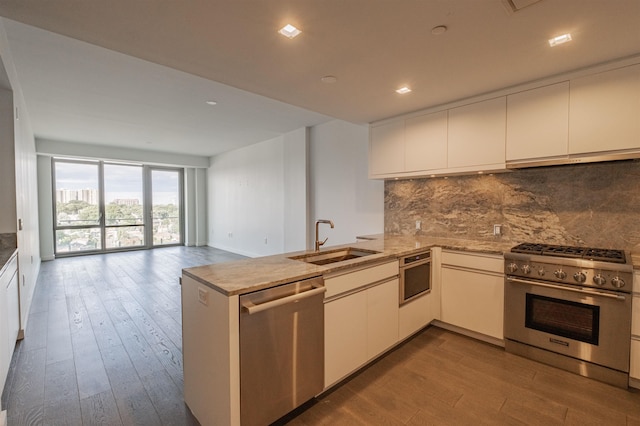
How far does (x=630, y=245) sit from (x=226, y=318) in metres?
3.18

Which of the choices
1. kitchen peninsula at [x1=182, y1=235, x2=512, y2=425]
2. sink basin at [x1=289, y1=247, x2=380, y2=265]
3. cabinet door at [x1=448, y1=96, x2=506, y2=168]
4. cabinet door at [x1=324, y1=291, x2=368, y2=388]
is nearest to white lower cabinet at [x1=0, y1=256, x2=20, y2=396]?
kitchen peninsula at [x1=182, y1=235, x2=512, y2=425]

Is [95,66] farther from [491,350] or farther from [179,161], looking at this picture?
[179,161]

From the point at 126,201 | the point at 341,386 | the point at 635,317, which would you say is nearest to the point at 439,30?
the point at 635,317

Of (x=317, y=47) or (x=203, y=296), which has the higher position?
(x=317, y=47)

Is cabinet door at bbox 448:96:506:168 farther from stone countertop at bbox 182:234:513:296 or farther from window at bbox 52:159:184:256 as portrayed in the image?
window at bbox 52:159:184:256

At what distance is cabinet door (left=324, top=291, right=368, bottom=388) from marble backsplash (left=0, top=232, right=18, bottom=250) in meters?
3.12

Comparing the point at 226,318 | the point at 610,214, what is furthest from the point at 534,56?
the point at 226,318

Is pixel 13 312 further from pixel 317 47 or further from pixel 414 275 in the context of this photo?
pixel 414 275

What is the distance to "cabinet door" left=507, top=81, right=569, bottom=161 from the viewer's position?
241 cm

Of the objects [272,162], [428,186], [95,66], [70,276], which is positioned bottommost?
[70,276]

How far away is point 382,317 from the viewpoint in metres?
2.37

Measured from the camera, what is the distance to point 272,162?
653 cm

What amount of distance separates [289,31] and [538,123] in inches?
87.9

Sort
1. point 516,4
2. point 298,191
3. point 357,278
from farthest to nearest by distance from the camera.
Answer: point 298,191, point 357,278, point 516,4
